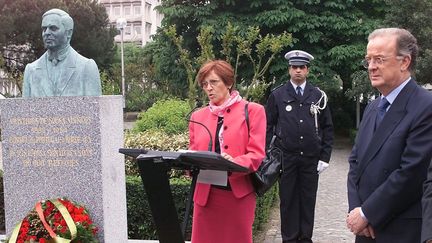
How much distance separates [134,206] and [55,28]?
2.42m

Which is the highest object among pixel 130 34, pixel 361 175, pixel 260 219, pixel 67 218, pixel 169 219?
pixel 130 34

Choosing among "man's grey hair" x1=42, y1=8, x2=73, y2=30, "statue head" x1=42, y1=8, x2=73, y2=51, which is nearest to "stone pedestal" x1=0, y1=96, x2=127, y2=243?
"statue head" x1=42, y1=8, x2=73, y2=51

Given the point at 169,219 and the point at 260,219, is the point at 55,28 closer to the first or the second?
the point at 169,219

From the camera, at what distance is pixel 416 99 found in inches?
110

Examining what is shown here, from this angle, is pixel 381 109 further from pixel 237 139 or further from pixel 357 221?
pixel 237 139

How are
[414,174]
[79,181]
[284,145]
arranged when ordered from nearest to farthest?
[414,174] < [79,181] < [284,145]

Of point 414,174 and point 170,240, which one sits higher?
point 414,174

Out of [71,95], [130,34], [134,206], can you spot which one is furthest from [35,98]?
[130,34]

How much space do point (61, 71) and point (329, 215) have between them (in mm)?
4462

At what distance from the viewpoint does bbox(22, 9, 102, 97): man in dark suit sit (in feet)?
15.7

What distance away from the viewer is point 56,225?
443cm

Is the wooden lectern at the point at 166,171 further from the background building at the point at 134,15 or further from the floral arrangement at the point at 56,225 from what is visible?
the background building at the point at 134,15

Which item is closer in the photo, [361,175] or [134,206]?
[361,175]

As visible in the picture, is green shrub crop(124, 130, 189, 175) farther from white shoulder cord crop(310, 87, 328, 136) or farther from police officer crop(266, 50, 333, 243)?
white shoulder cord crop(310, 87, 328, 136)
